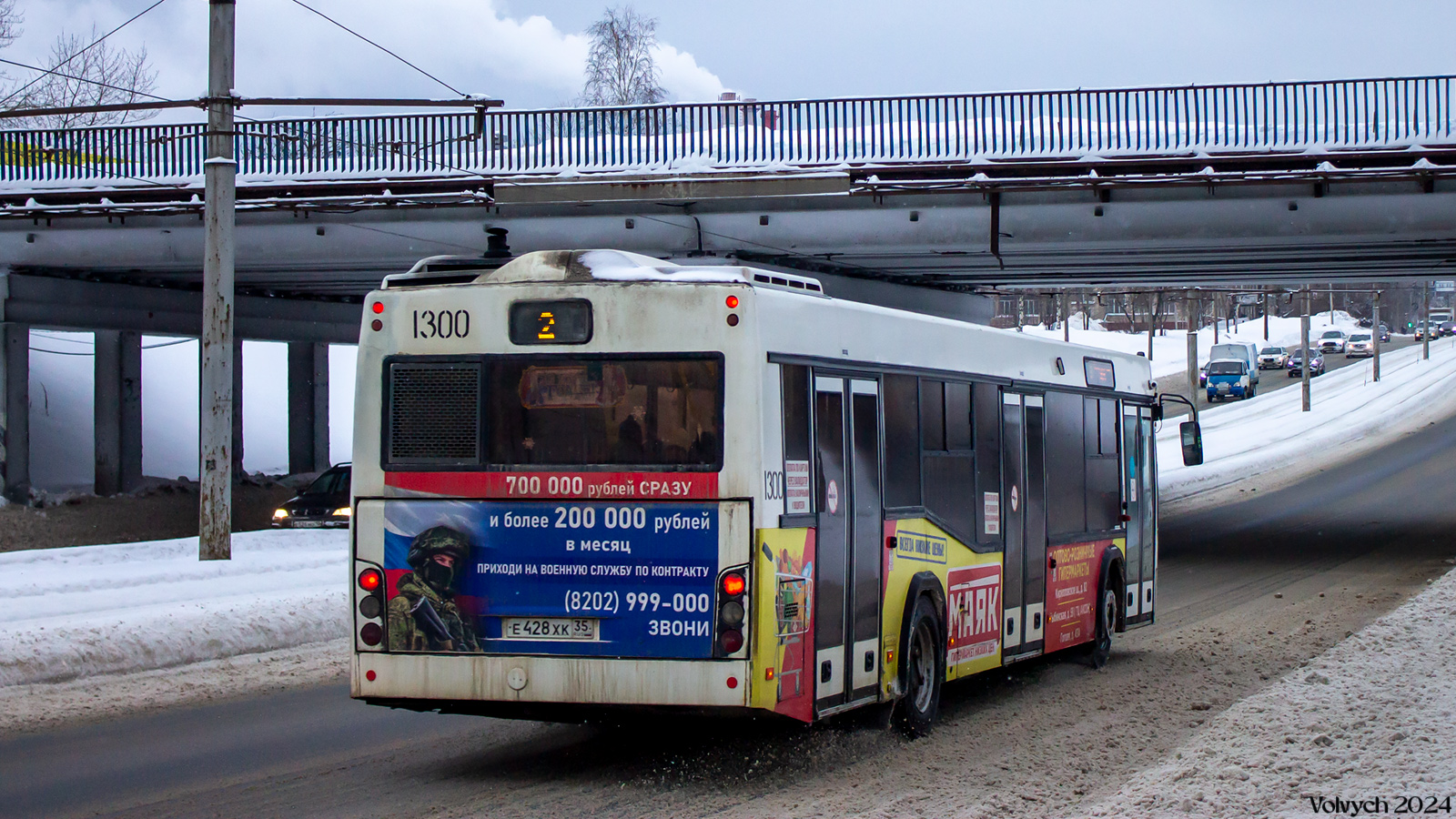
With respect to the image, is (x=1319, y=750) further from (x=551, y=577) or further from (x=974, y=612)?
(x=551, y=577)

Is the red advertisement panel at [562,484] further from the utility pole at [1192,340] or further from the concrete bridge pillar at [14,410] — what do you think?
the utility pole at [1192,340]

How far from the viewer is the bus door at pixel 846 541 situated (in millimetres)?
7793

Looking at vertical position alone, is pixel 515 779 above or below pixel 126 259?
below

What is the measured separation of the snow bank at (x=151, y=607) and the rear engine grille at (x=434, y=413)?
5.20 metres

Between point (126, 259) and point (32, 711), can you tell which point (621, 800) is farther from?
point (126, 259)

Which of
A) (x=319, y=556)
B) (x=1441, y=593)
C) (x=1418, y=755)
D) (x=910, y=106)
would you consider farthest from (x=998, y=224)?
(x=1418, y=755)

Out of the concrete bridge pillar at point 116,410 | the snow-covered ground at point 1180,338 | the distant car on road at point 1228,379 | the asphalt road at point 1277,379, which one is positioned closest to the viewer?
the concrete bridge pillar at point 116,410

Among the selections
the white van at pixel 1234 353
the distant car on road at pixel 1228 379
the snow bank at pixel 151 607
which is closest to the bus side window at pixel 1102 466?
the snow bank at pixel 151 607

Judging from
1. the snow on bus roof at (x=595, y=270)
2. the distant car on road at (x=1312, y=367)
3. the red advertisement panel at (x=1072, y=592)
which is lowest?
the red advertisement panel at (x=1072, y=592)

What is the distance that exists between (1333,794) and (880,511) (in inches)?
120

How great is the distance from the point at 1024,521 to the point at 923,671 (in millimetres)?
2082

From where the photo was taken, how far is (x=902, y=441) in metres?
8.84

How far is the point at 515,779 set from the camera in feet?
25.1

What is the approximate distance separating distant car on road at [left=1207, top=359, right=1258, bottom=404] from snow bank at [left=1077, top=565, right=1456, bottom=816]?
206 feet
